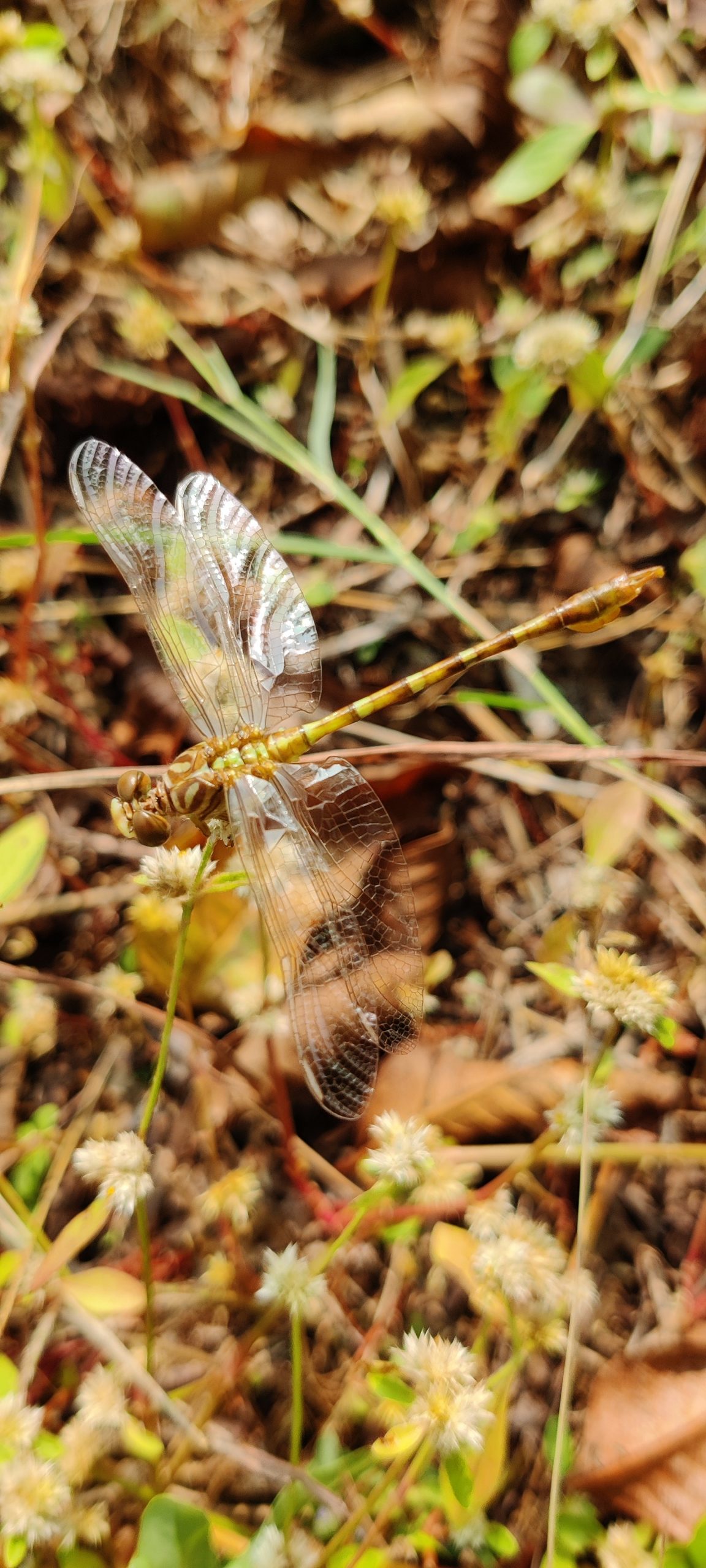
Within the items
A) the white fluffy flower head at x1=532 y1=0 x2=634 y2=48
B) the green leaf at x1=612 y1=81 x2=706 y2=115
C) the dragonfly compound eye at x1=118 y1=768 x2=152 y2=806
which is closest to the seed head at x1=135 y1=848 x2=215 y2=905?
the dragonfly compound eye at x1=118 y1=768 x2=152 y2=806

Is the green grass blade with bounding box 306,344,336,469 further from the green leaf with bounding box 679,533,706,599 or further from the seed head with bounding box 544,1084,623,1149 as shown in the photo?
the seed head with bounding box 544,1084,623,1149

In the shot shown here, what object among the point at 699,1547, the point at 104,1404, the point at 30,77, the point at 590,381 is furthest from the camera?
the point at 590,381

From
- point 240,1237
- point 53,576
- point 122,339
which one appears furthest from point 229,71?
point 240,1237

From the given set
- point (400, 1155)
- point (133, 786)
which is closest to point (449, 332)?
point (133, 786)

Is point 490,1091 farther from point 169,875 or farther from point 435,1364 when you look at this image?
point 169,875

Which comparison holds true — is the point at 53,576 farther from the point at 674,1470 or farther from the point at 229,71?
the point at 674,1470

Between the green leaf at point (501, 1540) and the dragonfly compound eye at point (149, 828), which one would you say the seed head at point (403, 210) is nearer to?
the dragonfly compound eye at point (149, 828)
